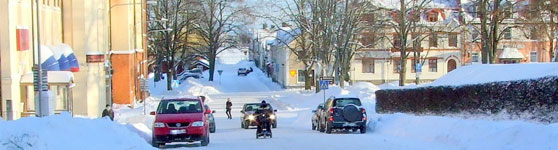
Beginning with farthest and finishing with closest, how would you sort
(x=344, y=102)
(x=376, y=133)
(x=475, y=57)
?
(x=475, y=57)
(x=344, y=102)
(x=376, y=133)

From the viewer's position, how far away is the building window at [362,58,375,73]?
8214 cm

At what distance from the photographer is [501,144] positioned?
15.5 m

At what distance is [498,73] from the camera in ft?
68.0

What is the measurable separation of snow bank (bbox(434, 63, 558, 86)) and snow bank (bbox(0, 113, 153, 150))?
900 cm

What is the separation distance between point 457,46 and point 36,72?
62.8 metres

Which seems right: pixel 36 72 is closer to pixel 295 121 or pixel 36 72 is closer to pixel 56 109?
pixel 56 109

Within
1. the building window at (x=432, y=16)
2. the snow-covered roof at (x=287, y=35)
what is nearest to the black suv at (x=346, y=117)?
the snow-covered roof at (x=287, y=35)

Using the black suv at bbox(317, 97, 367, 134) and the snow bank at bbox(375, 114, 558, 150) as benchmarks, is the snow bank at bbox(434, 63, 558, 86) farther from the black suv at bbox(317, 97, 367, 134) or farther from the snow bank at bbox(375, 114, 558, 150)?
the black suv at bbox(317, 97, 367, 134)

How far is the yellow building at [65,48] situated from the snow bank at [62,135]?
11.7m

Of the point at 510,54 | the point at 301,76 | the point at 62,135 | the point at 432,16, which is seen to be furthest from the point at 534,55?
the point at 62,135

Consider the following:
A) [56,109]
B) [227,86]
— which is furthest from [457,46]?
[56,109]

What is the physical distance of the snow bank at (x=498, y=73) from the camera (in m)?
17.7

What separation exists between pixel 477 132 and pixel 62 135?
9.17m

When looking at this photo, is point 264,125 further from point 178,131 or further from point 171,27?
point 171,27
